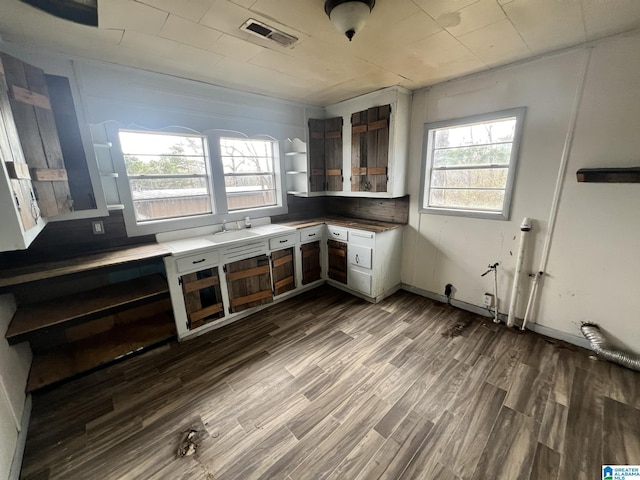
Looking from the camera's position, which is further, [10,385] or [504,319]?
[504,319]

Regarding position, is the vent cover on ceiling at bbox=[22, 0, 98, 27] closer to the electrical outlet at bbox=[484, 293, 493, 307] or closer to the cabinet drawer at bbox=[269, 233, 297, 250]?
the cabinet drawer at bbox=[269, 233, 297, 250]

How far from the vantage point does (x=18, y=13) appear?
1489mm

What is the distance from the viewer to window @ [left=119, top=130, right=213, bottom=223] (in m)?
2.57

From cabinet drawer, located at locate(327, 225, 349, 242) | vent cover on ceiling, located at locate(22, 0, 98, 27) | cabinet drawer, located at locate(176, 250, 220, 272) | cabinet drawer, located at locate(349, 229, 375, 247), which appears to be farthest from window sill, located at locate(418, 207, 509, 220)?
vent cover on ceiling, located at locate(22, 0, 98, 27)

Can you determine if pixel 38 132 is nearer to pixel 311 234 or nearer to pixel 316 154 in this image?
pixel 311 234

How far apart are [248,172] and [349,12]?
233 centimetres

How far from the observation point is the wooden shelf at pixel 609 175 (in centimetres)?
189

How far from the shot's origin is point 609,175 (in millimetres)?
1977

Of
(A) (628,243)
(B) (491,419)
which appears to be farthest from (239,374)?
(A) (628,243)

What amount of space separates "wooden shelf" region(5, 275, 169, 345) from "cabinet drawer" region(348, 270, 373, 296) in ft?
7.02

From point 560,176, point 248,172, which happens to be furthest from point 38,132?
point 560,176

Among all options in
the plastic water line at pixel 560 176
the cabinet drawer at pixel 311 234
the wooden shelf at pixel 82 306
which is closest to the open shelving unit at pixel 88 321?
the wooden shelf at pixel 82 306

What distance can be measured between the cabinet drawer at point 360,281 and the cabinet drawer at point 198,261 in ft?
5.61

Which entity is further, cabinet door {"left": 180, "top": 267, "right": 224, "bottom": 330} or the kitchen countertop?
the kitchen countertop
